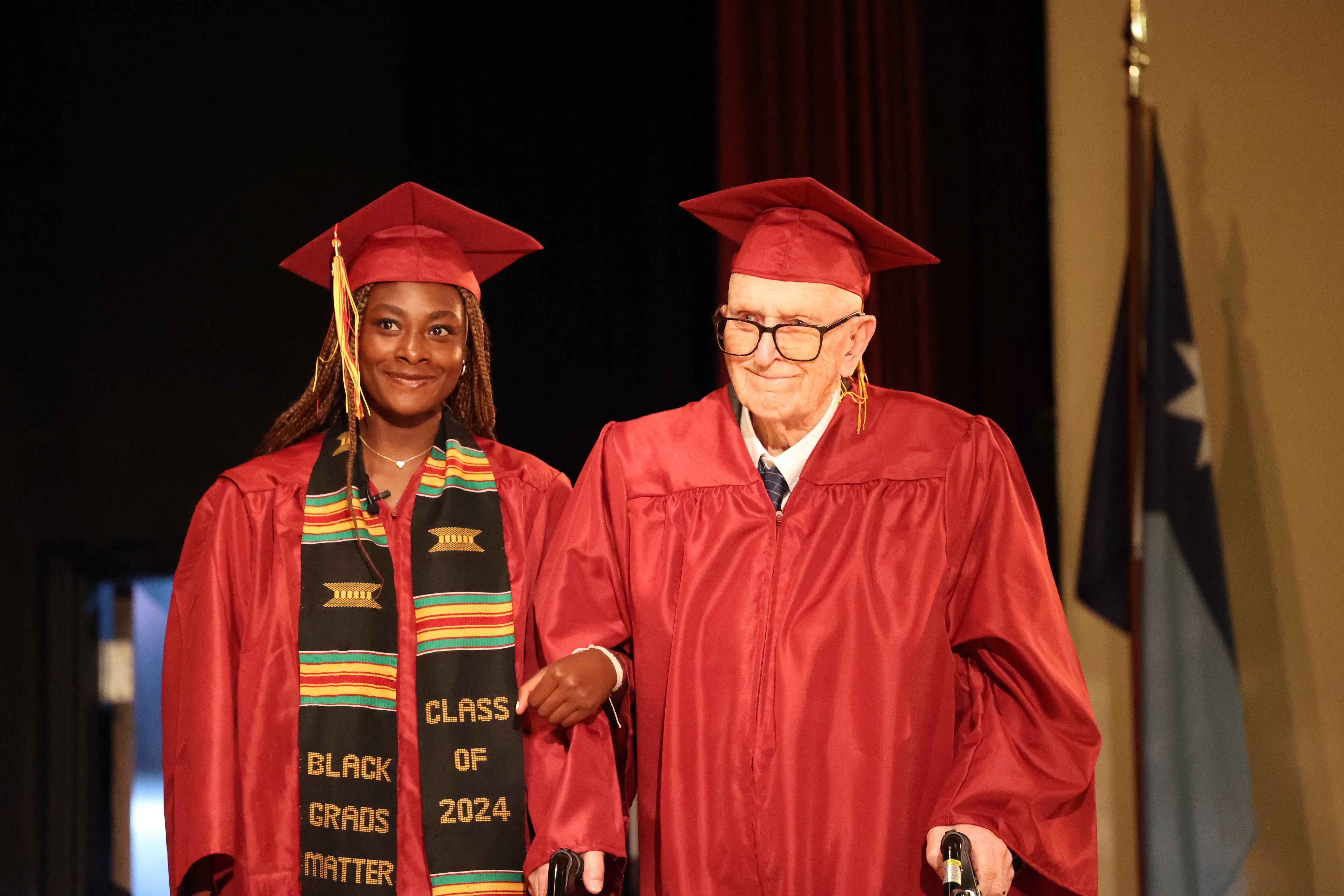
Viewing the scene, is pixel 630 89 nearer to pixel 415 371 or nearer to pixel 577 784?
pixel 415 371

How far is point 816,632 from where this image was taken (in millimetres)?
2141

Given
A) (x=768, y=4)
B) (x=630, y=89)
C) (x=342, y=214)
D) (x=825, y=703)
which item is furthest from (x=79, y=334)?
(x=825, y=703)

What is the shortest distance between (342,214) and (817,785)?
2.41 m

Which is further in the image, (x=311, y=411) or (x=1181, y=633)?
(x=1181, y=633)

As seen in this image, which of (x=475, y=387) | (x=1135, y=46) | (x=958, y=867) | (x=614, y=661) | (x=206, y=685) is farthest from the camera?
(x=1135, y=46)

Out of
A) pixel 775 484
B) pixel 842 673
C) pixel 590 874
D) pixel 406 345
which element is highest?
pixel 406 345

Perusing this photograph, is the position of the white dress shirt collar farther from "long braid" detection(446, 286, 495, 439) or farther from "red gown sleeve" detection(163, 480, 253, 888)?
"red gown sleeve" detection(163, 480, 253, 888)

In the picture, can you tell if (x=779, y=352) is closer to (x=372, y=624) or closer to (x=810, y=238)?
(x=810, y=238)

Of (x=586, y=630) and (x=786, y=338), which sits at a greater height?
(x=786, y=338)

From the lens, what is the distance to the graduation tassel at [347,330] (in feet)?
8.27

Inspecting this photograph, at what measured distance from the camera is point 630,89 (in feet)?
12.8

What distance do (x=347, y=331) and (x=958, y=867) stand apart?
60.1 inches

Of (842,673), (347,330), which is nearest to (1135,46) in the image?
(842,673)

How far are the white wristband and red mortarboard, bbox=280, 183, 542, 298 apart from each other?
83cm
